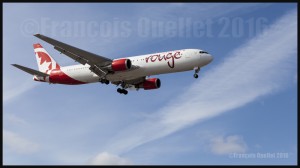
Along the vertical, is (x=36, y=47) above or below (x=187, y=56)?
above

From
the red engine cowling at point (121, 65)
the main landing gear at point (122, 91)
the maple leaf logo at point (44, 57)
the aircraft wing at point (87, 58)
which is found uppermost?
the maple leaf logo at point (44, 57)

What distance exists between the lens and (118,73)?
203 feet

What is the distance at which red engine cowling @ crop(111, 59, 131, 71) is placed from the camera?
60.2 meters

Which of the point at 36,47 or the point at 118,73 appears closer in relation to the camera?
the point at 118,73

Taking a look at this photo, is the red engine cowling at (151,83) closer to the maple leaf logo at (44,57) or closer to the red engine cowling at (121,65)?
the red engine cowling at (121,65)

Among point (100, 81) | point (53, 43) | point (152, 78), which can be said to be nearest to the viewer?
point (53, 43)

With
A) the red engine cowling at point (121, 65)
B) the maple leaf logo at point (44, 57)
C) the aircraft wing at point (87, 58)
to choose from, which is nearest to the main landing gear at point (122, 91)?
the aircraft wing at point (87, 58)

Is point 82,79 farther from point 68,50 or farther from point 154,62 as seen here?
A: point 154,62

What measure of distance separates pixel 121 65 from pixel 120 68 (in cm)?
37

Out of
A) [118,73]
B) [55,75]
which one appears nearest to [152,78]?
[118,73]

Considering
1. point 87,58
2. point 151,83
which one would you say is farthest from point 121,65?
point 151,83

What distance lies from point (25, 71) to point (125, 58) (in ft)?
43.2

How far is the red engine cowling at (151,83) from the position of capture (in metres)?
68.0

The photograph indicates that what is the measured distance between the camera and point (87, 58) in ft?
203
